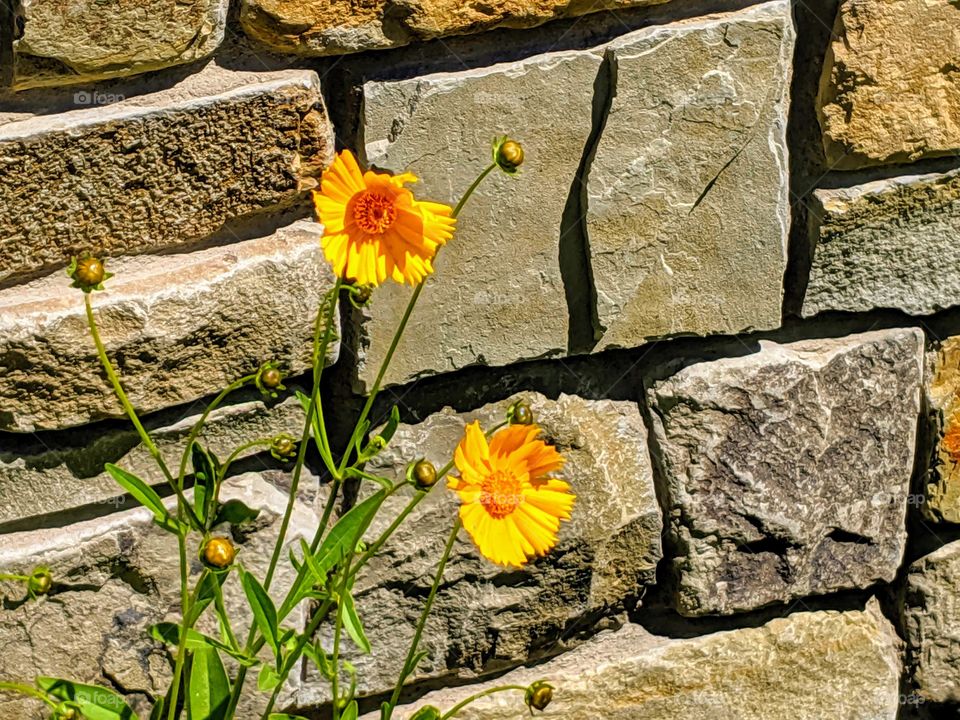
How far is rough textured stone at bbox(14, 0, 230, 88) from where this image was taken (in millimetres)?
1210

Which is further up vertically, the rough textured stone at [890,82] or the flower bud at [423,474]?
the rough textured stone at [890,82]

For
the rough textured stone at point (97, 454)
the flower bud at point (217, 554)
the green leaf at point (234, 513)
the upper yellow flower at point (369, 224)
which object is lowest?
the green leaf at point (234, 513)

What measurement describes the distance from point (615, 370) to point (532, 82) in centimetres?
39

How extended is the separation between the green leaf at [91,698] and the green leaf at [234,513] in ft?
0.68

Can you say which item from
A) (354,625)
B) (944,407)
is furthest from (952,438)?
(354,625)

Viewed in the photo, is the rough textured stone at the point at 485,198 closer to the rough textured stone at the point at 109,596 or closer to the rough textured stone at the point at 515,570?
the rough textured stone at the point at 515,570

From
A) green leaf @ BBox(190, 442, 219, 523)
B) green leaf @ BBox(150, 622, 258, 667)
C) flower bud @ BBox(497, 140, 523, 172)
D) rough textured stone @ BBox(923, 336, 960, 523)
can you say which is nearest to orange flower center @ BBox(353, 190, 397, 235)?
flower bud @ BBox(497, 140, 523, 172)

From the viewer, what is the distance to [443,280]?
146 cm

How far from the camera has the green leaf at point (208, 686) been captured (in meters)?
1.32

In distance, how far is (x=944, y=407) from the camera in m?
1.72

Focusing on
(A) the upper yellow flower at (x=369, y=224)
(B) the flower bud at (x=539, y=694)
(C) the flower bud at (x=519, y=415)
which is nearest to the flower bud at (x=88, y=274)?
(A) the upper yellow flower at (x=369, y=224)

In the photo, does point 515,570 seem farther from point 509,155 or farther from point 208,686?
point 509,155

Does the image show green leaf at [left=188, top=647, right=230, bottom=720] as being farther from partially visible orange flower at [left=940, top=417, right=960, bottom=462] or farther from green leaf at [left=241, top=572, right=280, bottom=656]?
partially visible orange flower at [left=940, top=417, right=960, bottom=462]

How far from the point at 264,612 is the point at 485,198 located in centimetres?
52
